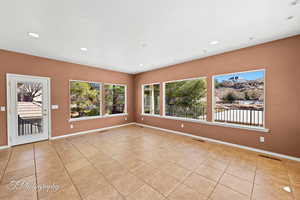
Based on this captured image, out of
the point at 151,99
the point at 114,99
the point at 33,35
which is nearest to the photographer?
the point at 33,35

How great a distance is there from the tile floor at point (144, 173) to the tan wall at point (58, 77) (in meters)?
0.98

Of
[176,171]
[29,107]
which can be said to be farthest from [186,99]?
[29,107]

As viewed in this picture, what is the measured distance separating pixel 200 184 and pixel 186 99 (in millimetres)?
3363

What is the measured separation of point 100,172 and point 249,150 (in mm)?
3727

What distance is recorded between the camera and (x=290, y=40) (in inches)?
107

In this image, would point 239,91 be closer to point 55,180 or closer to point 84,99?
point 55,180

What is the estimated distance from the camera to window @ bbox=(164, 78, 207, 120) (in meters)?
4.44

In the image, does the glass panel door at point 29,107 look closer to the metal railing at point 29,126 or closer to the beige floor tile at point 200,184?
the metal railing at point 29,126

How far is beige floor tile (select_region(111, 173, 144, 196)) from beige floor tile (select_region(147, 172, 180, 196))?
21 centimetres

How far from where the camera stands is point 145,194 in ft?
5.83

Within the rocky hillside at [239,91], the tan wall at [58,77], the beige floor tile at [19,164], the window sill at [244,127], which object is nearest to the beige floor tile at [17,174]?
the beige floor tile at [19,164]

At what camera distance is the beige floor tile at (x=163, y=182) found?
185cm

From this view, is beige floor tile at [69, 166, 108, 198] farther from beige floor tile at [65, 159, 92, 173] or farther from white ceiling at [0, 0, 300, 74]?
white ceiling at [0, 0, 300, 74]

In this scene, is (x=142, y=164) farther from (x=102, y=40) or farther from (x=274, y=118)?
(x=274, y=118)
